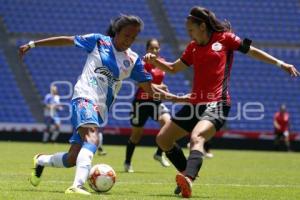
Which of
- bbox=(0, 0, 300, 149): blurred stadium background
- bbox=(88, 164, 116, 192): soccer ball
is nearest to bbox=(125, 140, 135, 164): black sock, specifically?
bbox=(88, 164, 116, 192): soccer ball

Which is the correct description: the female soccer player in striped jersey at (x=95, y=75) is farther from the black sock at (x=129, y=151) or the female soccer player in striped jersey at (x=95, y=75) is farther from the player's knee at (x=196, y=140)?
the black sock at (x=129, y=151)

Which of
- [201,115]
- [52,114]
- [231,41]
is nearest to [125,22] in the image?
[231,41]

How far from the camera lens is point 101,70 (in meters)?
9.02

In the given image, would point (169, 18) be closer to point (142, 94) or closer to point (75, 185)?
point (142, 94)

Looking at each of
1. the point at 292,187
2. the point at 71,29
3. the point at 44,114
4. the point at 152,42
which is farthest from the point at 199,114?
the point at 71,29

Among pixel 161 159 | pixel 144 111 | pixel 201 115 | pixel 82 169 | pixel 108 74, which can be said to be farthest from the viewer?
pixel 161 159

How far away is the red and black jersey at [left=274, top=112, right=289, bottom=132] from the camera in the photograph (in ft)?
92.7

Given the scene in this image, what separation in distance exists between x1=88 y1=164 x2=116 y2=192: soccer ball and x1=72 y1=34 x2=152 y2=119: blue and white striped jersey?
0.68 m

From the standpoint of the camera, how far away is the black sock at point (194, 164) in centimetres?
856

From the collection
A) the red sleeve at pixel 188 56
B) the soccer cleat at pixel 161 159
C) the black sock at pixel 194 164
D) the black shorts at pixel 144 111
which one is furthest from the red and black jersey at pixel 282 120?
the black sock at pixel 194 164

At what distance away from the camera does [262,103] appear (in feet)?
99.4

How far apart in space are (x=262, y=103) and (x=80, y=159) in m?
22.6

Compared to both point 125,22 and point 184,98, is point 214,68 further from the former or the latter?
point 125,22

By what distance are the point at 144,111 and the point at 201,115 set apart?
5.77 meters
